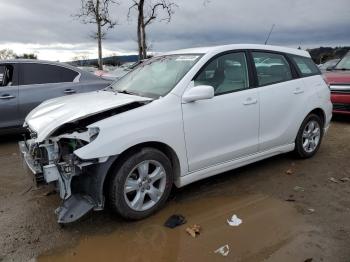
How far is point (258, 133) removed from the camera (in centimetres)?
486

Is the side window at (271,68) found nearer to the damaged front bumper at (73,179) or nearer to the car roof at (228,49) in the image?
the car roof at (228,49)

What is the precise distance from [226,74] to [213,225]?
1.83m

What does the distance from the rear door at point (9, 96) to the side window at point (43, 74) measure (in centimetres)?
16

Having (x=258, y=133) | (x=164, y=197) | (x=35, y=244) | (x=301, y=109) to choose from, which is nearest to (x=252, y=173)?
(x=258, y=133)

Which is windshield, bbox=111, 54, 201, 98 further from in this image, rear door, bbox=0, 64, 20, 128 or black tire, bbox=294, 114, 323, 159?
rear door, bbox=0, 64, 20, 128

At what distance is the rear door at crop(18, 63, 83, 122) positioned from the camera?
7.10m

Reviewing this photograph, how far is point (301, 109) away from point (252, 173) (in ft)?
3.78

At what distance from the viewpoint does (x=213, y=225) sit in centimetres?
381

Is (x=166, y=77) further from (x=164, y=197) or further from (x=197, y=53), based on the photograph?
(x=164, y=197)

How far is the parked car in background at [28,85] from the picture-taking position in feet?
23.0

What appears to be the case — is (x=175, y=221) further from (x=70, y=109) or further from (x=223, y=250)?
(x=70, y=109)

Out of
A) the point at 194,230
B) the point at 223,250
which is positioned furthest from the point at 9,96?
the point at 223,250

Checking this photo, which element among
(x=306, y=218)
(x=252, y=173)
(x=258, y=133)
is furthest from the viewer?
(x=252, y=173)

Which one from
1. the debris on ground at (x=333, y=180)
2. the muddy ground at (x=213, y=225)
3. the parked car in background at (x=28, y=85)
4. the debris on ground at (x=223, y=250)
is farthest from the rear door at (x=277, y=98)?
the parked car in background at (x=28, y=85)
